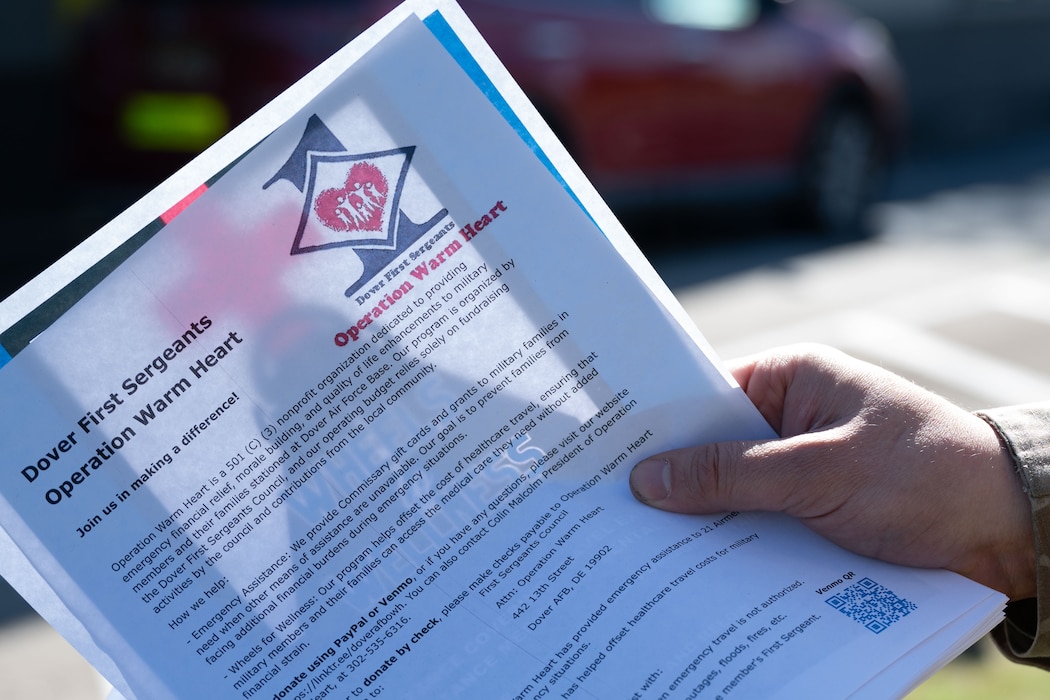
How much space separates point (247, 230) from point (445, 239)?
0.18m

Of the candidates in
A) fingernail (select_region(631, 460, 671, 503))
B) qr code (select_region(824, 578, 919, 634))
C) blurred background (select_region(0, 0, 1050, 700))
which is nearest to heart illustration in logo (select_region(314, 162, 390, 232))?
fingernail (select_region(631, 460, 671, 503))

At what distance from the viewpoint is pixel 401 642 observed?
1.01 metres

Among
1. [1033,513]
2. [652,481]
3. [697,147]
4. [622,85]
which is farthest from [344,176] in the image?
[697,147]

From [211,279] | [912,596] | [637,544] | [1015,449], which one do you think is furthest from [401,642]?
[1015,449]

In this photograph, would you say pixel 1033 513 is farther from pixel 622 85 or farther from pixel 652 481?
pixel 622 85

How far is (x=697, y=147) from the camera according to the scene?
6867 millimetres

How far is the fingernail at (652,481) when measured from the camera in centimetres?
112

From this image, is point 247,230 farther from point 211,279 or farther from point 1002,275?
point 1002,275

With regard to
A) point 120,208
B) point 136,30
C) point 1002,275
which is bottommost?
point 1002,275

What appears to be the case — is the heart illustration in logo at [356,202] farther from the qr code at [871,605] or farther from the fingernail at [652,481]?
the qr code at [871,605]

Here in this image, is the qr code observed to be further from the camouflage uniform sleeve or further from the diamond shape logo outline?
the diamond shape logo outline

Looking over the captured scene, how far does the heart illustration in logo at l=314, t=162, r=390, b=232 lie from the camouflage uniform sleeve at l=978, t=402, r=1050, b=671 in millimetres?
720

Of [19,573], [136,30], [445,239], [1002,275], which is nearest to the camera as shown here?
[19,573]

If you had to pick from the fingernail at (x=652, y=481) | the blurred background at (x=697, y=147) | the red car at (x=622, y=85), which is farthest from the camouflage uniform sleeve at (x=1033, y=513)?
the red car at (x=622, y=85)
